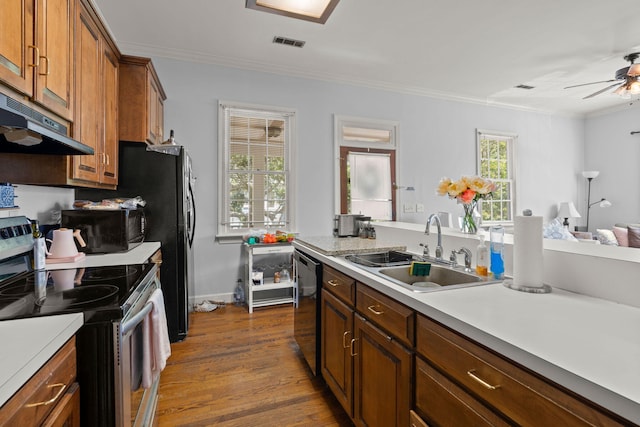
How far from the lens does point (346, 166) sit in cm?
439

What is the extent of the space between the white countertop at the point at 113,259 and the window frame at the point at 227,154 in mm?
1388

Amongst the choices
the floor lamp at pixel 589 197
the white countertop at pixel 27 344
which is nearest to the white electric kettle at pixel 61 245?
the white countertop at pixel 27 344

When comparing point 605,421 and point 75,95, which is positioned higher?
point 75,95

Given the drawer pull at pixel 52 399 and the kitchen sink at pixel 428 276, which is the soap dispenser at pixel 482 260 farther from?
the drawer pull at pixel 52 399

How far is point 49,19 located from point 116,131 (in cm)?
112

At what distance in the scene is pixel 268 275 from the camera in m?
3.89

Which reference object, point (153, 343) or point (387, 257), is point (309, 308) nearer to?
point (387, 257)

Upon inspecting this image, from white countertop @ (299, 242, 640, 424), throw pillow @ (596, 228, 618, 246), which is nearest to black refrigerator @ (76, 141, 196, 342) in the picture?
white countertop @ (299, 242, 640, 424)

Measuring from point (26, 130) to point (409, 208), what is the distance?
4337mm

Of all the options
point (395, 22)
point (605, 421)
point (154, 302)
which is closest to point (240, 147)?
point (395, 22)

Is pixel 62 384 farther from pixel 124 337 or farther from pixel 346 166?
pixel 346 166

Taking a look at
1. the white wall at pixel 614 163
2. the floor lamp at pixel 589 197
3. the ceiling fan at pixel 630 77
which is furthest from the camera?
the floor lamp at pixel 589 197

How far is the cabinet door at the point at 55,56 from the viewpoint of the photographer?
1.41 metres

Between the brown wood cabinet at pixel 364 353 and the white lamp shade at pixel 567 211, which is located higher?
the white lamp shade at pixel 567 211
